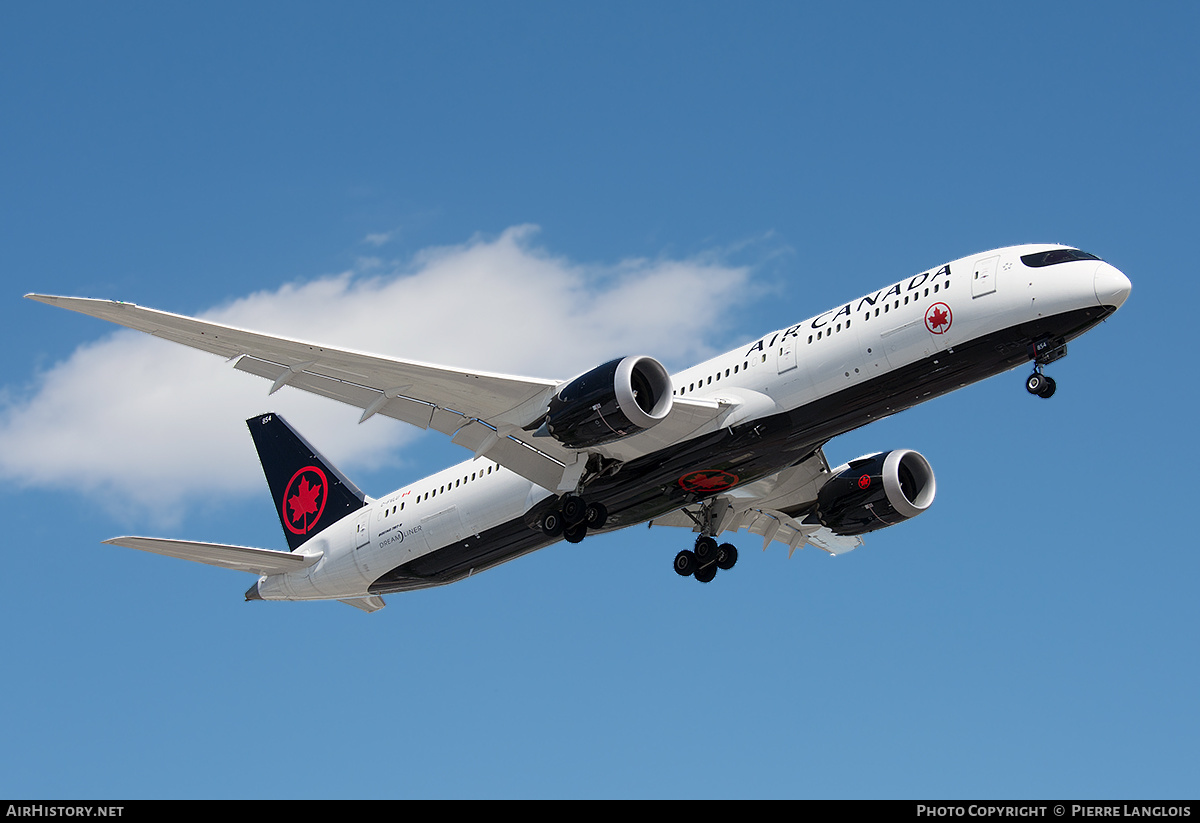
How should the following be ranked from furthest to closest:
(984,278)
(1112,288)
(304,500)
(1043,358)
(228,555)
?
(304,500), (228,555), (984,278), (1043,358), (1112,288)

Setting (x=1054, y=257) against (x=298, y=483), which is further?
(x=298, y=483)

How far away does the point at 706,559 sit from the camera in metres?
31.5

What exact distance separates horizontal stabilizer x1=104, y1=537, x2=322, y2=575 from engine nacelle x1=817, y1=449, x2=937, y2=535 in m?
13.8

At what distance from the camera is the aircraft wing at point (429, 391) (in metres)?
25.4

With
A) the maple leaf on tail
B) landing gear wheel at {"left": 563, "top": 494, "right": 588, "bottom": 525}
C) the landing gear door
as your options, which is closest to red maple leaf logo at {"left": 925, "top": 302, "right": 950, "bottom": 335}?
the landing gear door

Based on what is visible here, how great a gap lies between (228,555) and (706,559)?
12.2 m

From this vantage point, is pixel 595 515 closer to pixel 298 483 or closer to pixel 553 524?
pixel 553 524

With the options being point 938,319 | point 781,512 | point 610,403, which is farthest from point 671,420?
point 781,512

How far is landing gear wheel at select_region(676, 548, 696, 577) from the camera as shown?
31.6 metres
